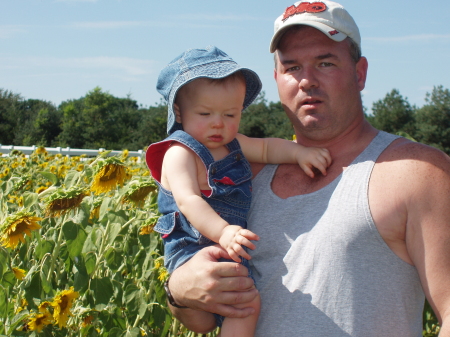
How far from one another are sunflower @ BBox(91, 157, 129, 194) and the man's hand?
99 centimetres

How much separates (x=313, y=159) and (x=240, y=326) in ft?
2.30

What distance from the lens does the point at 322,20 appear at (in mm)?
2168

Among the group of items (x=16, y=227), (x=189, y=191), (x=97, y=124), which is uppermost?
(x=97, y=124)

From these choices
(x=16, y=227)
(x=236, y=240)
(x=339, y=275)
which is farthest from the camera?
(x=16, y=227)

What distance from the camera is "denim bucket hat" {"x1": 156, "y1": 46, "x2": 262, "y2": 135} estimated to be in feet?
6.58

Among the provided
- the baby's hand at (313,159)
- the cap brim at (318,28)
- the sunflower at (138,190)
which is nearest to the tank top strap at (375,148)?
the baby's hand at (313,159)

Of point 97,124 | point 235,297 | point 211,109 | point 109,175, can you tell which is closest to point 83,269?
point 109,175

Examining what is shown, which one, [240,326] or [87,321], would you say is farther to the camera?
[87,321]

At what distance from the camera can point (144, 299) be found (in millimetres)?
2512

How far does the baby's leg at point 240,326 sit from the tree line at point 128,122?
32.1 m

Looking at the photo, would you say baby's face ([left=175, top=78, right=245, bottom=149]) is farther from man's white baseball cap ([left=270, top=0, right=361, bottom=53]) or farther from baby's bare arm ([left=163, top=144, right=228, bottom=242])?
man's white baseball cap ([left=270, top=0, right=361, bottom=53])

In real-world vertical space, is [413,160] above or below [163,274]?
above

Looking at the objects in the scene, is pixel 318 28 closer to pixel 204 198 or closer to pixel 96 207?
pixel 204 198

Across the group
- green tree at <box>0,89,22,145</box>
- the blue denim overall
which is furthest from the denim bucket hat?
green tree at <box>0,89,22,145</box>
